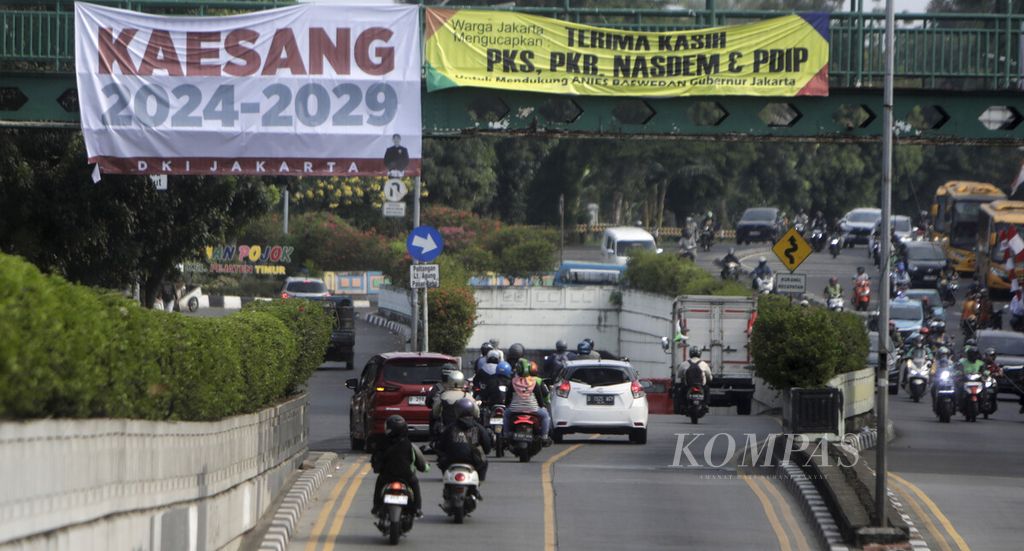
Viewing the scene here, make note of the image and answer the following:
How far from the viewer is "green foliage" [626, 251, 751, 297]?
51312 mm

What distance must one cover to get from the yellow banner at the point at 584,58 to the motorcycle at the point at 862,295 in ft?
133

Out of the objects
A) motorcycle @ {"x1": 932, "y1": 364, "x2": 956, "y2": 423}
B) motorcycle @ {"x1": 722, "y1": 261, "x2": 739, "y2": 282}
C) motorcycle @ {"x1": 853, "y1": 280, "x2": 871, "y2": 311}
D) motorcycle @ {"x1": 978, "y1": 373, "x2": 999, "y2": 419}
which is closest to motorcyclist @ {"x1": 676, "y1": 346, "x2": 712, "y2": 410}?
motorcycle @ {"x1": 932, "y1": 364, "x2": 956, "y2": 423}

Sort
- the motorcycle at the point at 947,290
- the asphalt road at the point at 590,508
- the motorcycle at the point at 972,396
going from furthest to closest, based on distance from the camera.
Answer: the motorcycle at the point at 947,290 < the motorcycle at the point at 972,396 < the asphalt road at the point at 590,508

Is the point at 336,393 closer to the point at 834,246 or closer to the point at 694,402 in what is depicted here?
the point at 694,402

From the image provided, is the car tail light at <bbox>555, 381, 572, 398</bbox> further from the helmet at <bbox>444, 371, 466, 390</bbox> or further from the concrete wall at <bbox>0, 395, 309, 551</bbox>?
the concrete wall at <bbox>0, 395, 309, 551</bbox>

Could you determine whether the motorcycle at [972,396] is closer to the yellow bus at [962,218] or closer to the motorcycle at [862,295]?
the motorcycle at [862,295]

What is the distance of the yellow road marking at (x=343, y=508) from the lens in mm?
16516

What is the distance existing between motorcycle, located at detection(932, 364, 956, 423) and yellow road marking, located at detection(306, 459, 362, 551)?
15.9 m

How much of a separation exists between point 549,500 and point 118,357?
30.7 ft

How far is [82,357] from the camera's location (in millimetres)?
9727

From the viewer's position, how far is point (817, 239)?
87.1 meters

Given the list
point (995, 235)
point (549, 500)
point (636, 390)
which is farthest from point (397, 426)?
point (995, 235)

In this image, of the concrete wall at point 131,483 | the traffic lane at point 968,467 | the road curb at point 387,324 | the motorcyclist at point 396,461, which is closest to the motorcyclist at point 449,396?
the concrete wall at point 131,483

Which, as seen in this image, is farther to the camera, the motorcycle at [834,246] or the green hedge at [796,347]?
the motorcycle at [834,246]
